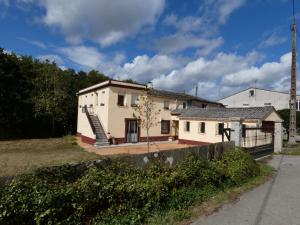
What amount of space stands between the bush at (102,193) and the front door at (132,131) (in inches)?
640

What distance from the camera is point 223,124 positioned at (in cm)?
2028

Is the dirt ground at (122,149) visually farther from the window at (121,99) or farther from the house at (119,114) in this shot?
the window at (121,99)

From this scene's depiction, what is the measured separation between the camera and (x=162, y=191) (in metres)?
5.44

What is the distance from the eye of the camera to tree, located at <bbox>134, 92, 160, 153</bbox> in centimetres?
2159

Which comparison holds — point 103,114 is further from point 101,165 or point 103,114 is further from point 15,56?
point 101,165

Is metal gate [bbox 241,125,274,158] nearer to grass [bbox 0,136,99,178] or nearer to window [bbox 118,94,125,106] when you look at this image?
grass [bbox 0,136,99,178]

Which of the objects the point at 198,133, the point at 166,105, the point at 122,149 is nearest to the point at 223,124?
the point at 198,133

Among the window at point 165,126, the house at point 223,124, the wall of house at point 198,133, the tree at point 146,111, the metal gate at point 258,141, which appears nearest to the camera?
the metal gate at point 258,141

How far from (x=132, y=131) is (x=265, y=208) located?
58.6 feet

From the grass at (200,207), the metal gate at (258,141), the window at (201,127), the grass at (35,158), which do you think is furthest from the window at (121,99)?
the grass at (200,207)

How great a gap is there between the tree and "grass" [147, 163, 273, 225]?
1410 cm

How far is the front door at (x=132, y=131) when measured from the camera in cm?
2281

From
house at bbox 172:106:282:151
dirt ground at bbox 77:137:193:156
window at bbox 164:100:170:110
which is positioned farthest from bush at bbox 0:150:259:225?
window at bbox 164:100:170:110

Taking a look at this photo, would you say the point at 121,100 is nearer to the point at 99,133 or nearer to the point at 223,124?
the point at 99,133
